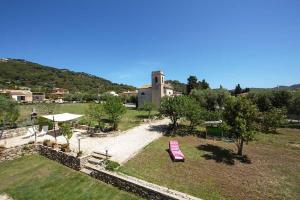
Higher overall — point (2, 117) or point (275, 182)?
point (2, 117)

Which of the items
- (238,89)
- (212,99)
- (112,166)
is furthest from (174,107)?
(238,89)

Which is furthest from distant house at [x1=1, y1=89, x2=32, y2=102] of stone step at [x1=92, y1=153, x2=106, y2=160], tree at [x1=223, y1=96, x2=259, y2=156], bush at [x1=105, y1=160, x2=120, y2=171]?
tree at [x1=223, y1=96, x2=259, y2=156]

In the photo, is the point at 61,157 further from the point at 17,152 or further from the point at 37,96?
the point at 37,96

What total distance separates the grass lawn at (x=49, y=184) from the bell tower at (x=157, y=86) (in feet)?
110

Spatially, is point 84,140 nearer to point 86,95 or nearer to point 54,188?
point 54,188

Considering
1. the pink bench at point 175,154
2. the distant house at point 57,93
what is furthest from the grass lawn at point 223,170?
the distant house at point 57,93

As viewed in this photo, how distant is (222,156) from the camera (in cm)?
1673

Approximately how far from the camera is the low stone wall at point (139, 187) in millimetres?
10050

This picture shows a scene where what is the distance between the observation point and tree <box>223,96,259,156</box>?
53.4 ft

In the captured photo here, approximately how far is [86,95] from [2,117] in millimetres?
68310

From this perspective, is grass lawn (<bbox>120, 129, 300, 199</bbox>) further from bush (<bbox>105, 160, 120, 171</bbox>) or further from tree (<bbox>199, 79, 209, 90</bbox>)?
tree (<bbox>199, 79, 209, 90</bbox>)

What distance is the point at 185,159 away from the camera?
15695mm

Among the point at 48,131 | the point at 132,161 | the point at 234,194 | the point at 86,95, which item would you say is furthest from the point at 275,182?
the point at 86,95

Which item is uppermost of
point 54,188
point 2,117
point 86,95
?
point 86,95
